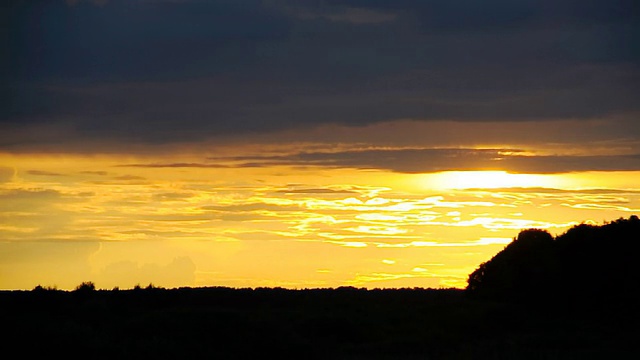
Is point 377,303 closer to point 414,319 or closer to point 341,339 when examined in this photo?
point 414,319

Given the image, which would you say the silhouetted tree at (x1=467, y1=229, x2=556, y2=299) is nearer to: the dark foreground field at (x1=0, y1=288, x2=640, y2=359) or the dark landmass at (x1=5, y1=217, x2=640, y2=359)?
the dark landmass at (x1=5, y1=217, x2=640, y2=359)

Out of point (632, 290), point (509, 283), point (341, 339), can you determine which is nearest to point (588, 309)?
point (632, 290)

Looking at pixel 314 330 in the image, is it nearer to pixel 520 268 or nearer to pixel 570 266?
pixel 520 268

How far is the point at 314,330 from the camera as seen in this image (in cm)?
3794

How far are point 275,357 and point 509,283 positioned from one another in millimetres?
19814

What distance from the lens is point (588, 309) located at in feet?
134

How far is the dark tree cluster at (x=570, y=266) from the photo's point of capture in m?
40.8

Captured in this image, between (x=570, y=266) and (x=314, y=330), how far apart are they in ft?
39.8

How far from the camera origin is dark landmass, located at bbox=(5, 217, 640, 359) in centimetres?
2656

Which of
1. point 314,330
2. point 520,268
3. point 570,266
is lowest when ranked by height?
point 314,330

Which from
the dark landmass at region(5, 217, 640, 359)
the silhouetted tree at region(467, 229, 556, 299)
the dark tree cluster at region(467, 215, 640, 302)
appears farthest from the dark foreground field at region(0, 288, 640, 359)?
the silhouetted tree at region(467, 229, 556, 299)

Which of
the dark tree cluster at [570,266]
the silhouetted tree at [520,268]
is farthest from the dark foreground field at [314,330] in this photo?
the silhouetted tree at [520,268]

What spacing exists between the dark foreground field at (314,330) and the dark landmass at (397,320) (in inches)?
2.1

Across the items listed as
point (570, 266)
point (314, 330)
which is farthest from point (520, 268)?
point (314, 330)
